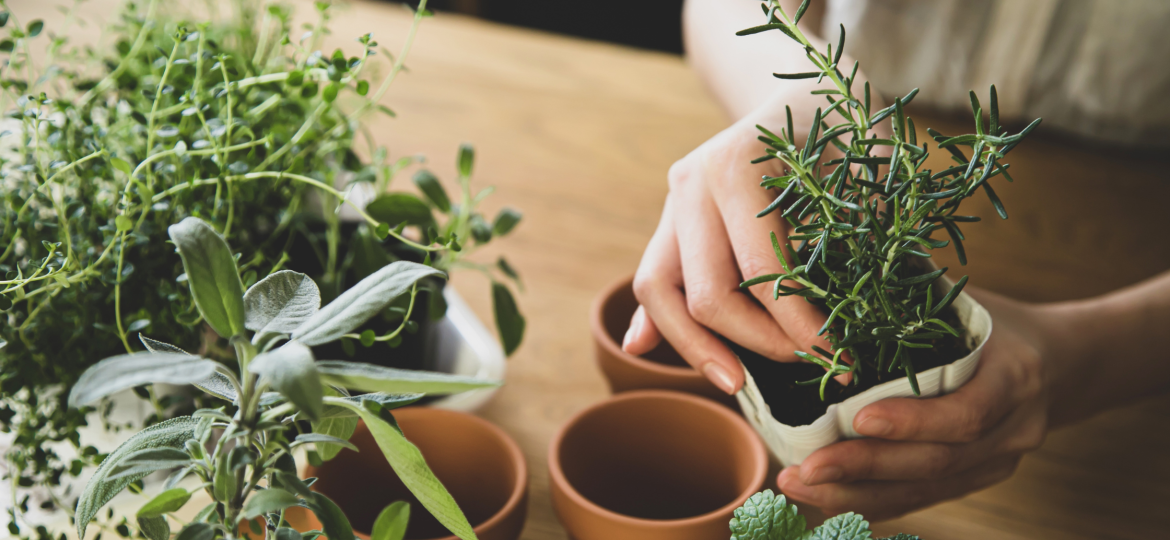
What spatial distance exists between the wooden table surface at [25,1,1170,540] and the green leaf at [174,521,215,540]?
349 millimetres

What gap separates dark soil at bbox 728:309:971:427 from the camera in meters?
0.52

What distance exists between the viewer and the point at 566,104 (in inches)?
47.9

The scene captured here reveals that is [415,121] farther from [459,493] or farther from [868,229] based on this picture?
[868,229]

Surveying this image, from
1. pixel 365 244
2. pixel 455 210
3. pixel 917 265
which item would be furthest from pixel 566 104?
pixel 917 265

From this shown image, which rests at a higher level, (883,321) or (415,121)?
(883,321)

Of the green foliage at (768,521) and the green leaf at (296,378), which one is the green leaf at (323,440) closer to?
the green leaf at (296,378)

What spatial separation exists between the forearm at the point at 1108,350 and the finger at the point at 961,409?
0.12 meters

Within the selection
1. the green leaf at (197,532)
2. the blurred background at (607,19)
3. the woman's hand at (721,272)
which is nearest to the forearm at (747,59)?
the woman's hand at (721,272)

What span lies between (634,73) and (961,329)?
34.8 inches

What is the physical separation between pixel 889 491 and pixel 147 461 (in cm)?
50

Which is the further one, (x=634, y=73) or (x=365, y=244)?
(x=634, y=73)

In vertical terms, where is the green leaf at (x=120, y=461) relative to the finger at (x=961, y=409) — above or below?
above

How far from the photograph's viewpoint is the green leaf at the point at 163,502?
12.7 inches

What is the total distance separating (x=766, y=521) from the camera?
0.40 metres
